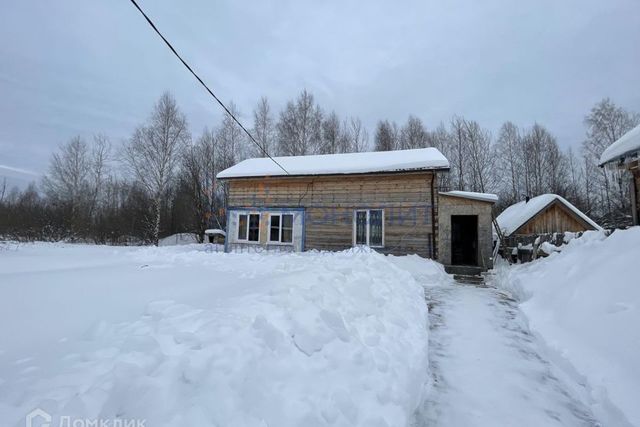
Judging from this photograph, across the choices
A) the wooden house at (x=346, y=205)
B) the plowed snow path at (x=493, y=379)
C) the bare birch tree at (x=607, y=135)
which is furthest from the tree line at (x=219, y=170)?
the plowed snow path at (x=493, y=379)

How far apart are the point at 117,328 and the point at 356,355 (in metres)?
2.14

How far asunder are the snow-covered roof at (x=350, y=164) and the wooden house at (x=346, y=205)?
40mm

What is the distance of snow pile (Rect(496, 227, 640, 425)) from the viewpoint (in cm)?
291

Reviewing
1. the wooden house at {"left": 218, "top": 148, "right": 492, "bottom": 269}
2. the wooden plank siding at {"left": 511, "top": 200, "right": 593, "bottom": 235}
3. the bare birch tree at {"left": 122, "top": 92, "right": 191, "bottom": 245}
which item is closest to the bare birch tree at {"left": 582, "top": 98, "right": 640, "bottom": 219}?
the wooden plank siding at {"left": 511, "top": 200, "right": 593, "bottom": 235}

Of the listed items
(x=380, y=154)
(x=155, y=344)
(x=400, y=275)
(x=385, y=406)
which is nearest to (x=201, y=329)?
(x=155, y=344)

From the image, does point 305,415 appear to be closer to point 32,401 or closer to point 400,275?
point 32,401

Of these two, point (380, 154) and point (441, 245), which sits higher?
point (380, 154)

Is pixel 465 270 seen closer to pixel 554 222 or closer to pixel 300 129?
pixel 554 222

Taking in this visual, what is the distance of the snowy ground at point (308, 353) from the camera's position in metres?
1.79

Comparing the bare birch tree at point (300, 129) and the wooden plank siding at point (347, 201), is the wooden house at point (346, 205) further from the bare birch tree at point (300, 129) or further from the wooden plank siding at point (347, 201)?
the bare birch tree at point (300, 129)

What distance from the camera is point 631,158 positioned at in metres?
7.40

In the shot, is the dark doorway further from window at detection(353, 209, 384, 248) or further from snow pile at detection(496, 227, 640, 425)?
snow pile at detection(496, 227, 640, 425)

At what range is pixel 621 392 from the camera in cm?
277

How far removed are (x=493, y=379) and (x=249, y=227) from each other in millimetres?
12565
